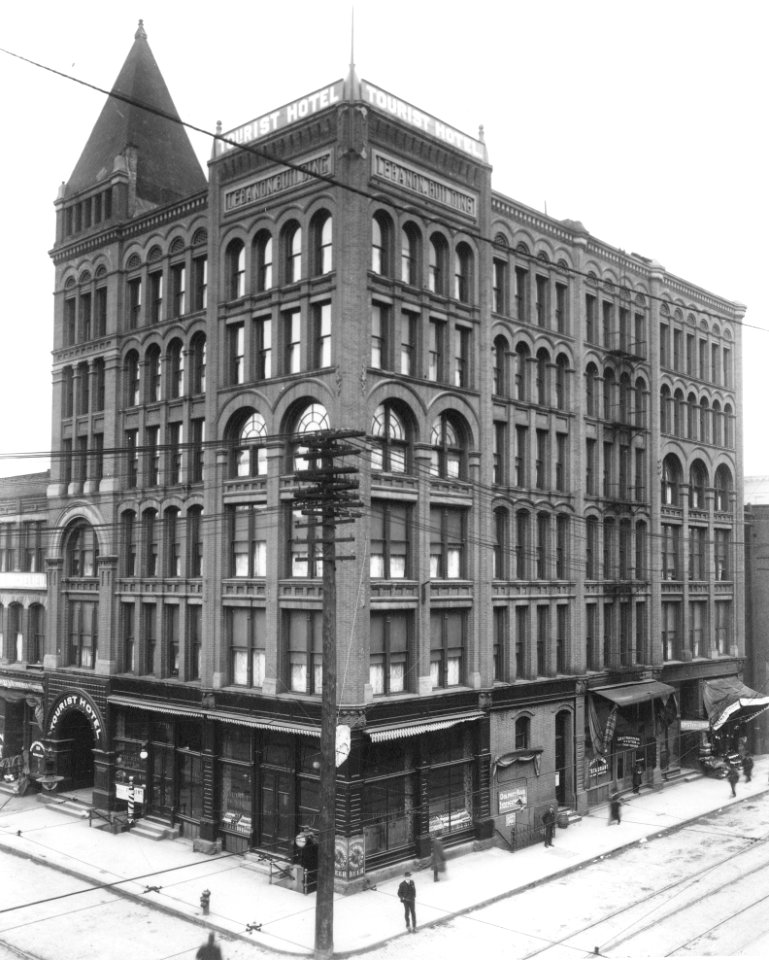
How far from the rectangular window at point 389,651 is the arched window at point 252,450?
686 cm

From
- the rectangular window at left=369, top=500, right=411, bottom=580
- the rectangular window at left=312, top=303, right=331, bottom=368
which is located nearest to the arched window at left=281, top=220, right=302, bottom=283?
the rectangular window at left=312, top=303, right=331, bottom=368

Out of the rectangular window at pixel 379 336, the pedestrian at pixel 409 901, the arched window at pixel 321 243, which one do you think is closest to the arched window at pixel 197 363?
the arched window at pixel 321 243

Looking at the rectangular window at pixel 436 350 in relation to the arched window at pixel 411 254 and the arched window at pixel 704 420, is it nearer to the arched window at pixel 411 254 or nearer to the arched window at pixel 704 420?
the arched window at pixel 411 254

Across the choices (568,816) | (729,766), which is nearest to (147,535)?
(568,816)

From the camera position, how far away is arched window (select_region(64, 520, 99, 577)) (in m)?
41.0

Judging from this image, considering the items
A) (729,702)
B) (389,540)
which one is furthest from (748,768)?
(389,540)

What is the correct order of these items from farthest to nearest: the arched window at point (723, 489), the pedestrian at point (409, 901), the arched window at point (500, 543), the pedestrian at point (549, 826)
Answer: the arched window at point (723, 489) < the arched window at point (500, 543) < the pedestrian at point (549, 826) < the pedestrian at point (409, 901)

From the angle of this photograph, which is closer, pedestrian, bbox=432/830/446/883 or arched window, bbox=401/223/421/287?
pedestrian, bbox=432/830/446/883

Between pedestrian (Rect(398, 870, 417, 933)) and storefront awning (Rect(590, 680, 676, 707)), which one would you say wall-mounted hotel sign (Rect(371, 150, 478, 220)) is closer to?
storefront awning (Rect(590, 680, 676, 707))

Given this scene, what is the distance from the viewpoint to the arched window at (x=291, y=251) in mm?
32844

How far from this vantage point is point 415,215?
33.1m

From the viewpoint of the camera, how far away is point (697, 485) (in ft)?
163

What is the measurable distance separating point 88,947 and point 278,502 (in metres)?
14.1

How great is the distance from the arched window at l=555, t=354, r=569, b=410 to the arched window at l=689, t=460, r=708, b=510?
11.9m
